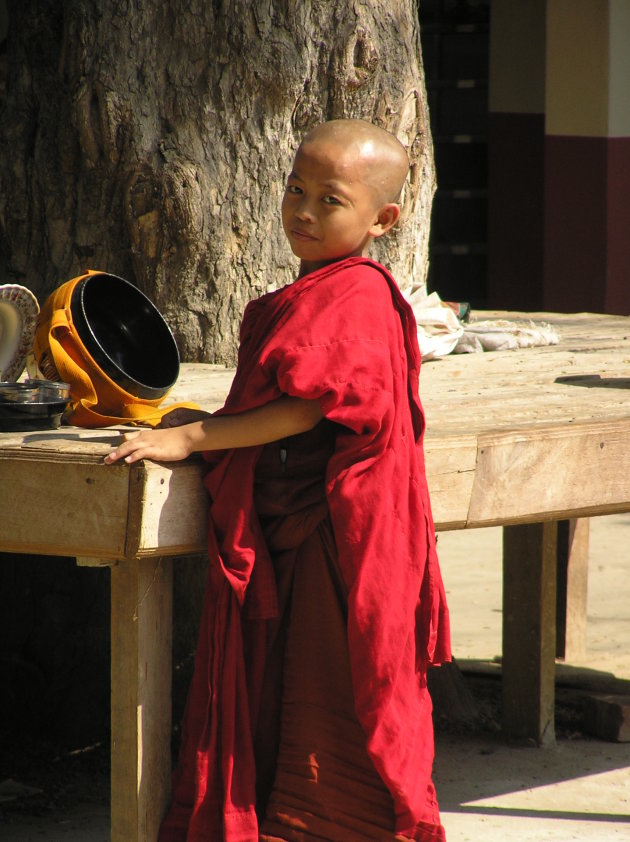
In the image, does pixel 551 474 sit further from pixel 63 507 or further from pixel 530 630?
pixel 530 630

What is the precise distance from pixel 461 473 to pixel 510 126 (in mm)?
5271

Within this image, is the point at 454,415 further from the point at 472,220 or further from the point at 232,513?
the point at 472,220

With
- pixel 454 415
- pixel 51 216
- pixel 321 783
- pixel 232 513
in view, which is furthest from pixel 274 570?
pixel 51 216

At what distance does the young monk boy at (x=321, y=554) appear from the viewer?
2.04 metres

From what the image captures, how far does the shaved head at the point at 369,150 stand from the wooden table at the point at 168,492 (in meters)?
0.45

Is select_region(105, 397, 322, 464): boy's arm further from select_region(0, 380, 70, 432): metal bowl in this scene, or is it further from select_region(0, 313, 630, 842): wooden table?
select_region(0, 380, 70, 432): metal bowl

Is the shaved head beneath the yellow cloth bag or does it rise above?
above

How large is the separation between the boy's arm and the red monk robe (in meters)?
0.02

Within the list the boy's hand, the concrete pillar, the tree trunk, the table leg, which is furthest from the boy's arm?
the concrete pillar

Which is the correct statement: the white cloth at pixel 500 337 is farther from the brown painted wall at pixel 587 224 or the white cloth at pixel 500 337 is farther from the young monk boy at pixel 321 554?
the brown painted wall at pixel 587 224

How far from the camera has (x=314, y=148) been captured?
2117mm

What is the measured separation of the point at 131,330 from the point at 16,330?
226mm

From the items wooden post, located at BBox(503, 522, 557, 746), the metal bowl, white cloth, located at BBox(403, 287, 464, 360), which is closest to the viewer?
the metal bowl

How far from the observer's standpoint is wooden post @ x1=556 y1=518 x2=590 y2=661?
13.6 feet
